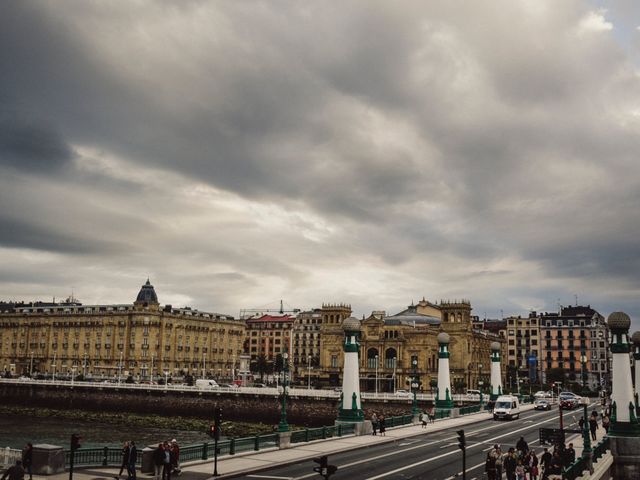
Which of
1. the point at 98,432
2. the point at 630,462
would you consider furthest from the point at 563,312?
the point at 630,462

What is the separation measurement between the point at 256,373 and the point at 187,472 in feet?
546

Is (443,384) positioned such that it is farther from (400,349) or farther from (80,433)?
(400,349)

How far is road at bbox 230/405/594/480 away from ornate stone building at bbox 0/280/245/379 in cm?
10944

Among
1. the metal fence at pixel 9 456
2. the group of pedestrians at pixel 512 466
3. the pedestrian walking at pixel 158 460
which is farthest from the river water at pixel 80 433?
the group of pedestrians at pixel 512 466

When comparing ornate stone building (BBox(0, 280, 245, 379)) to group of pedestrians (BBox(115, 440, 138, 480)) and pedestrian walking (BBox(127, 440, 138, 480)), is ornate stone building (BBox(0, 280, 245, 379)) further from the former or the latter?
pedestrian walking (BBox(127, 440, 138, 480))

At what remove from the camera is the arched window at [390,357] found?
5655 inches

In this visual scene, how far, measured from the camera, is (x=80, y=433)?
260 ft

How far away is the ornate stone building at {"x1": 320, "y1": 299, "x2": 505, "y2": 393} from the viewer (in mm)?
141250

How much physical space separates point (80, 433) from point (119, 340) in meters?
72.7

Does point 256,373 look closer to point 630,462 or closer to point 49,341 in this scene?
point 49,341

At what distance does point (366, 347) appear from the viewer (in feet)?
480

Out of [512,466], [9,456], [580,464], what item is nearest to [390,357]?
[580,464]

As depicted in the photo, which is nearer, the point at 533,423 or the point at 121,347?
the point at 533,423

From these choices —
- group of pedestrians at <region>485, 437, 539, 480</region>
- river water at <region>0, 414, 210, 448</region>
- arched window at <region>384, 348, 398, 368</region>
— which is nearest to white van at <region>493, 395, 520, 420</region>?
river water at <region>0, 414, 210, 448</region>
